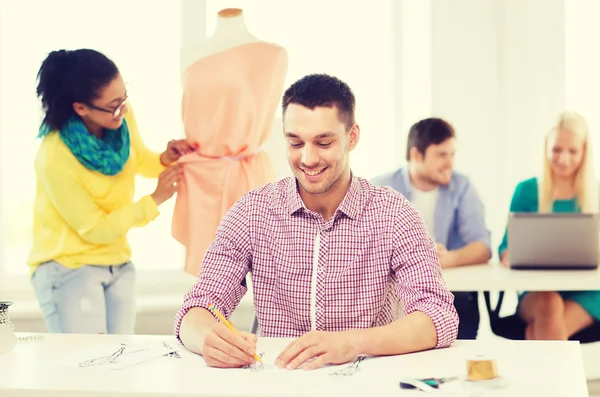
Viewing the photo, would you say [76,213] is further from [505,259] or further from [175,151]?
[505,259]

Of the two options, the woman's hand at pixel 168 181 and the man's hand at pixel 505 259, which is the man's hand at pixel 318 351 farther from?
the man's hand at pixel 505 259

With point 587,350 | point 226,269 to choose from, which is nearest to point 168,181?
point 226,269

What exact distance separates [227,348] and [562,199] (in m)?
2.27

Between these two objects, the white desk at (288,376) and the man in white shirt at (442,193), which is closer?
the white desk at (288,376)

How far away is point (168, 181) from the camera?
3.06 meters

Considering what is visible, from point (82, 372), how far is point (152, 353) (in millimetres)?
204

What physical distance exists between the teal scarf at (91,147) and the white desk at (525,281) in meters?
1.28

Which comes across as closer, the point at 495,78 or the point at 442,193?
the point at 442,193

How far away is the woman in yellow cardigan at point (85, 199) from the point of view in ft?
9.48

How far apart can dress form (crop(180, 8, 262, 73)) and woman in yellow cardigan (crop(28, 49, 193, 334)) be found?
0.89 ft

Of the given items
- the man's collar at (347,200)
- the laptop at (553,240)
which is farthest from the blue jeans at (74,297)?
the laptop at (553,240)

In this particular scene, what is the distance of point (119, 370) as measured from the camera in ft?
5.50

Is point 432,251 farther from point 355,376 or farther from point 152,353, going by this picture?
point 152,353

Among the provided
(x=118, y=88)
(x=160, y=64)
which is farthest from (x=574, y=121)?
(x=160, y=64)
